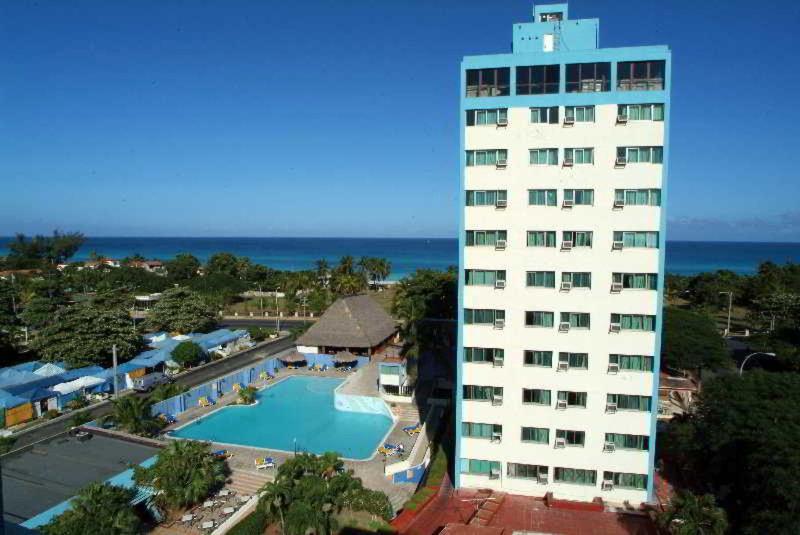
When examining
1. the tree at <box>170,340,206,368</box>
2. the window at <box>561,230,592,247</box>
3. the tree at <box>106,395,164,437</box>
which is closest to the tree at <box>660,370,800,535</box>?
the window at <box>561,230,592,247</box>

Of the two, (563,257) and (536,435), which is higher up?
(563,257)

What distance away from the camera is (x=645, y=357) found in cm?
2280

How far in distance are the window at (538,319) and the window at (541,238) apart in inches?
120

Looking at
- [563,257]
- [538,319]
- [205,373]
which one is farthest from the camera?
[205,373]

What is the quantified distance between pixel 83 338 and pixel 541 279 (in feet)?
127

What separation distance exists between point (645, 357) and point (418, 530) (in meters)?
12.3

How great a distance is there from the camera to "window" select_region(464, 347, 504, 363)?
2398cm

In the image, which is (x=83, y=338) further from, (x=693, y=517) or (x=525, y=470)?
(x=693, y=517)

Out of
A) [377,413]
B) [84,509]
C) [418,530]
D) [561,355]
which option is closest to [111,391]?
[377,413]

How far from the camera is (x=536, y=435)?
24.0 m

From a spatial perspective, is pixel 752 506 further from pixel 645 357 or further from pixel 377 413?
pixel 377 413

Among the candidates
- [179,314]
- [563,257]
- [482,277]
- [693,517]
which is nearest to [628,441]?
[693,517]

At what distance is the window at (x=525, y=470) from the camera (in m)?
24.1

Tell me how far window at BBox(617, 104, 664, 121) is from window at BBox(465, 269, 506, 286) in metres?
8.55
